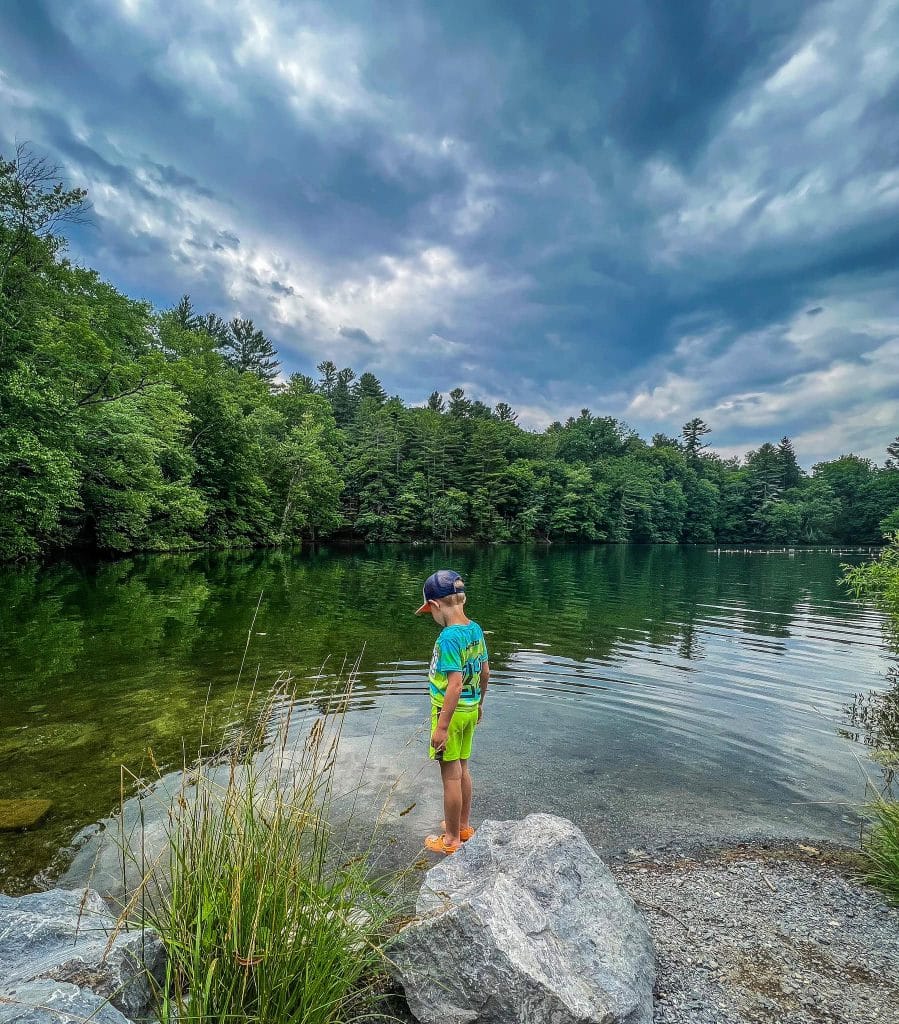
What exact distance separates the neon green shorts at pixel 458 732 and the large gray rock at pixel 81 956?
1.96 meters

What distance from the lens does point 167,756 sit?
5879 millimetres

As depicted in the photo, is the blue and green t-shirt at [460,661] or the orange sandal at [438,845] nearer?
the blue and green t-shirt at [460,661]

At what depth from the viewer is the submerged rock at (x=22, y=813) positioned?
4.53 m

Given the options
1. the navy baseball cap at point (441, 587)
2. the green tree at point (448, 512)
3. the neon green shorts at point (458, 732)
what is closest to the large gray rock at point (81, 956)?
the neon green shorts at point (458, 732)

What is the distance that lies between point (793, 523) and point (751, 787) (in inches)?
3790

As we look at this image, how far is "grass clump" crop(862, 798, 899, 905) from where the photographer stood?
355cm

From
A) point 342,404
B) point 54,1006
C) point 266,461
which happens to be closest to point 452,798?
point 54,1006

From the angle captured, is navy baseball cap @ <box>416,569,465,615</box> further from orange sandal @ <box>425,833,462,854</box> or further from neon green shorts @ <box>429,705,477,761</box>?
orange sandal @ <box>425,833,462,854</box>

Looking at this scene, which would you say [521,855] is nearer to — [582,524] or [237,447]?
[237,447]

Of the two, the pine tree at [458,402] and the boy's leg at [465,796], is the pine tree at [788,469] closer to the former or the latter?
the pine tree at [458,402]

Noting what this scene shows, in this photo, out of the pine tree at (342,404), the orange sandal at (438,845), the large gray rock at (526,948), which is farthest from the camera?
the pine tree at (342,404)

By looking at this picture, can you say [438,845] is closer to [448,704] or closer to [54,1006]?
[448,704]

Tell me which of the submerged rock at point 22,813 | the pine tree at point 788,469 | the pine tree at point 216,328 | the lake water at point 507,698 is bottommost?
the submerged rock at point 22,813

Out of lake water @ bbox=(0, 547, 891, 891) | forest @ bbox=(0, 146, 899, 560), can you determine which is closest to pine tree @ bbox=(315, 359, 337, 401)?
forest @ bbox=(0, 146, 899, 560)
